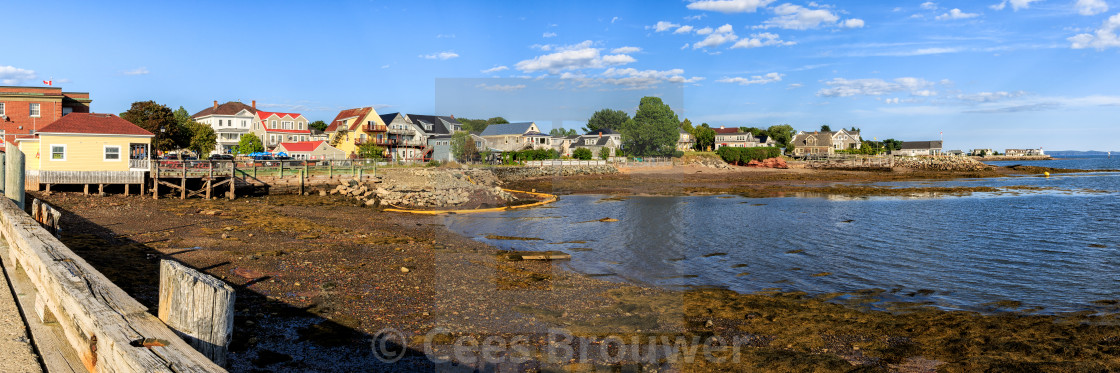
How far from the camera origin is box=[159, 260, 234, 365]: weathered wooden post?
12.2 feet

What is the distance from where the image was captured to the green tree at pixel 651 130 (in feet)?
374

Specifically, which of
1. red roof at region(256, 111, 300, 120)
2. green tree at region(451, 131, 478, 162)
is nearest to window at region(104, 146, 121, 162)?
green tree at region(451, 131, 478, 162)

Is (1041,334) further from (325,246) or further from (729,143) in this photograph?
(729,143)

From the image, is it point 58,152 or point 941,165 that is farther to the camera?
point 941,165

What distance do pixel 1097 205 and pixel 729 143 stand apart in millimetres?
103685

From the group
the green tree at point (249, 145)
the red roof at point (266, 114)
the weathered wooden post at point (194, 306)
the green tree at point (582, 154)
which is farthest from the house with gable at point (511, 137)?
the weathered wooden post at point (194, 306)

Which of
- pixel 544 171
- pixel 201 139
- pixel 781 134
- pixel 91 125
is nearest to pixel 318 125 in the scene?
pixel 201 139

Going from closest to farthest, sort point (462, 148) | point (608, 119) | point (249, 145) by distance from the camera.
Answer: point (462, 148), point (249, 145), point (608, 119)

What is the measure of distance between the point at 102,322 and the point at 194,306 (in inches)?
19.5

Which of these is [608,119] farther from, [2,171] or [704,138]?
[2,171]

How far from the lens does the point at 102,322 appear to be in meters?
3.61

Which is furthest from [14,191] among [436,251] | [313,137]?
[313,137]

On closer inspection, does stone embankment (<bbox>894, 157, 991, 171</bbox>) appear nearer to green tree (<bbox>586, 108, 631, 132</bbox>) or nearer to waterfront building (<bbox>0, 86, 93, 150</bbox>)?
green tree (<bbox>586, 108, 631, 132</bbox>)

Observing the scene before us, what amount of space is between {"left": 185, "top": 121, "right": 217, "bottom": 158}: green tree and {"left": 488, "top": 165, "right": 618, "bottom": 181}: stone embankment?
3604 cm
